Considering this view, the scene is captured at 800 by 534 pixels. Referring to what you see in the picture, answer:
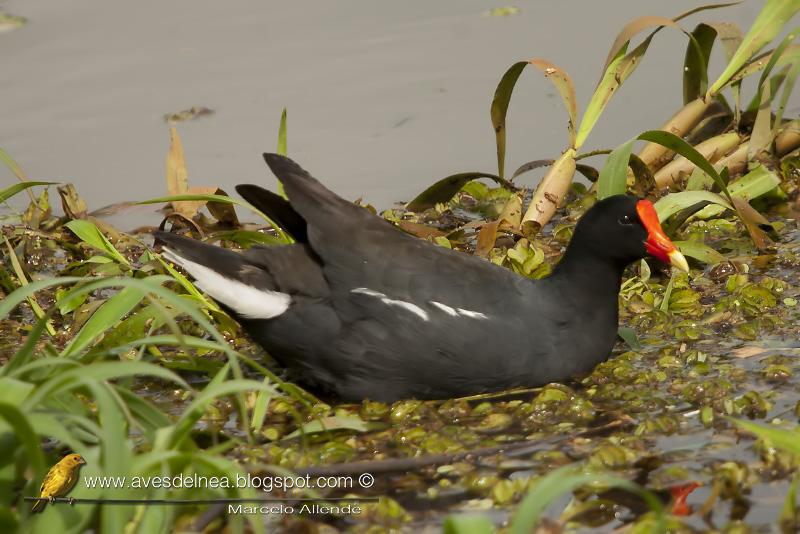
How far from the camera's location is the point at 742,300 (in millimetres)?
4848

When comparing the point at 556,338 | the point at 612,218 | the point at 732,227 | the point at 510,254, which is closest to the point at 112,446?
the point at 556,338

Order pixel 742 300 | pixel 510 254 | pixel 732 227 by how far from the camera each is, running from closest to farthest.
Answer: pixel 742 300 → pixel 510 254 → pixel 732 227

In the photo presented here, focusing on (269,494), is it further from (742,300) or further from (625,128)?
(625,128)

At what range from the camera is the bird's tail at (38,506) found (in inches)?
127

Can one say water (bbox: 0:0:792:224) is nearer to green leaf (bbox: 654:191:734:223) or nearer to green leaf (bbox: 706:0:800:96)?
green leaf (bbox: 706:0:800:96)

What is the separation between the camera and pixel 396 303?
4336 millimetres

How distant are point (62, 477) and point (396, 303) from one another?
135 centimetres

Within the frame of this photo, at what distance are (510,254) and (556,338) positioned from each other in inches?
34.7

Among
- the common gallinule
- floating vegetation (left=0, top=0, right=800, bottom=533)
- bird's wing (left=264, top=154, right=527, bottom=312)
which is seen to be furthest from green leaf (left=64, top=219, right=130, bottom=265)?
bird's wing (left=264, top=154, right=527, bottom=312)

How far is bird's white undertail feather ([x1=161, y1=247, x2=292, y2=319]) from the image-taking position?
14.4 feet

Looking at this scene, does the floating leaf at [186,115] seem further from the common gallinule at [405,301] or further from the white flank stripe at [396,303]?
the white flank stripe at [396,303]

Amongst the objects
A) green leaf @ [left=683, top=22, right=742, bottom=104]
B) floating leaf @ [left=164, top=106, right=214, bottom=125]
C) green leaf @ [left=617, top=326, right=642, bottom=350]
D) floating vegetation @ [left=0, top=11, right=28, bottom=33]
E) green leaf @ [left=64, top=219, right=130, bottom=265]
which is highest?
floating vegetation @ [left=0, top=11, right=28, bottom=33]

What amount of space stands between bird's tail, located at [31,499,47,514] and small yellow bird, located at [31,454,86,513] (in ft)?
0.38

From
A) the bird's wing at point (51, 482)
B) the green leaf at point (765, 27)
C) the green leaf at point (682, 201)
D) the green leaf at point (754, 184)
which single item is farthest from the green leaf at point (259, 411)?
the green leaf at point (765, 27)
